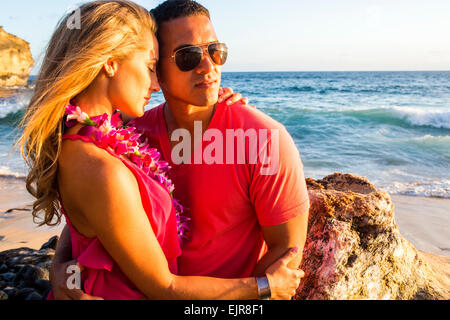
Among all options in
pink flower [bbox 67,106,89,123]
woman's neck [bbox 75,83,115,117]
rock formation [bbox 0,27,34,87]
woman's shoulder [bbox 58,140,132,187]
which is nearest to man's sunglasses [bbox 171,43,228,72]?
woman's neck [bbox 75,83,115,117]

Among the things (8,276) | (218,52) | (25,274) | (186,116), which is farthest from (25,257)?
(218,52)

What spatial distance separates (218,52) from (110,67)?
860 millimetres

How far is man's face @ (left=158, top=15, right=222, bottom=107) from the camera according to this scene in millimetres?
2646

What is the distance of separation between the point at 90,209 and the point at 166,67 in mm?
1267

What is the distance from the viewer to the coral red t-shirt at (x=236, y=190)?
2348 mm

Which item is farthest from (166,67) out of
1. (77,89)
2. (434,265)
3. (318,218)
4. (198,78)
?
(434,265)

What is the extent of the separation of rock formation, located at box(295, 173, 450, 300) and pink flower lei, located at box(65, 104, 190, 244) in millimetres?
993

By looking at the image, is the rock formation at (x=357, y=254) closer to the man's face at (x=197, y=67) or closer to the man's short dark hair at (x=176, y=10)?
the man's face at (x=197, y=67)

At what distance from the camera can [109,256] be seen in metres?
2.03

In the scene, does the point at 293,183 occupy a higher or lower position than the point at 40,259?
higher

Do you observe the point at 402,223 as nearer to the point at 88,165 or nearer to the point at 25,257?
the point at 25,257

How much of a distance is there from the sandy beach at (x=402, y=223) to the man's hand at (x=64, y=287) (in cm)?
357
